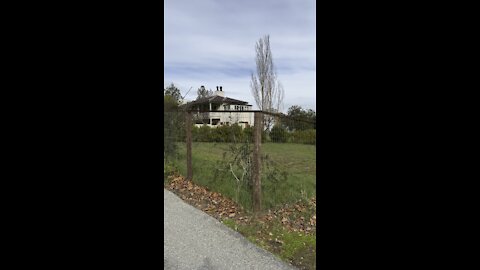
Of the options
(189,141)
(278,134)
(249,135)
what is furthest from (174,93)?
(278,134)

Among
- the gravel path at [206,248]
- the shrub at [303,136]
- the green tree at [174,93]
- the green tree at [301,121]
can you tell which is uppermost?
the green tree at [174,93]

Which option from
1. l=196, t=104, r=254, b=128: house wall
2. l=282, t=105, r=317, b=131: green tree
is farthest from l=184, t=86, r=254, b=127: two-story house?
l=282, t=105, r=317, b=131: green tree

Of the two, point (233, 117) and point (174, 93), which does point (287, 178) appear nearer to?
point (233, 117)

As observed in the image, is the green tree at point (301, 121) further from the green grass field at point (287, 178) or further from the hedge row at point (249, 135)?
the green grass field at point (287, 178)

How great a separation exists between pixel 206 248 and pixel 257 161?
1393 mm

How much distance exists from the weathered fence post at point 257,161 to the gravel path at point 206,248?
57cm

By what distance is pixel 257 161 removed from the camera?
416 centimetres

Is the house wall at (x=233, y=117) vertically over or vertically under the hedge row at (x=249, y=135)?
over

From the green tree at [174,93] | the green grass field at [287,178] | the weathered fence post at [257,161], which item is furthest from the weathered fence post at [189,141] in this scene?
the weathered fence post at [257,161]

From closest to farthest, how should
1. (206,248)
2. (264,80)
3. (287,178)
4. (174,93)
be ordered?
(206,248) → (287,178) → (174,93) → (264,80)

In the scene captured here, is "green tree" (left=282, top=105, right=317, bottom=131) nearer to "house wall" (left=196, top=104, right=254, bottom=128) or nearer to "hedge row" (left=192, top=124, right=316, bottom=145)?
"hedge row" (left=192, top=124, right=316, bottom=145)

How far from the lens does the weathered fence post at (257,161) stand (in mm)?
4102
